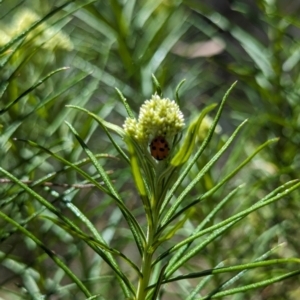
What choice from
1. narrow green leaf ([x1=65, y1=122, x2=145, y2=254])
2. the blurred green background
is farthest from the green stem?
the blurred green background

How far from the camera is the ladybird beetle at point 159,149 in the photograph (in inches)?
13.7

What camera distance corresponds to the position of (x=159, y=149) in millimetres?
348

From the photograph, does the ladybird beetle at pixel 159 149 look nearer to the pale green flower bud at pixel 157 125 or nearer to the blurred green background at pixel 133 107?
the pale green flower bud at pixel 157 125

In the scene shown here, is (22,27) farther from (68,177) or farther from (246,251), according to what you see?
(246,251)

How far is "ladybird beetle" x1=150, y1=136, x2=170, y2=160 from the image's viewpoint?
35cm

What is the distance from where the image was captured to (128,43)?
2.45 feet

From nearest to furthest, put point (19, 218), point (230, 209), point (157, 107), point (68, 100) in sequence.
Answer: point (157, 107) → point (19, 218) → point (68, 100) → point (230, 209)

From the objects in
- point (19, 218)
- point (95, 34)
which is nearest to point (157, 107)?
point (19, 218)

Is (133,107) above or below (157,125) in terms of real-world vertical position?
above

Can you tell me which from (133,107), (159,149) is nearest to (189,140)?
(159,149)

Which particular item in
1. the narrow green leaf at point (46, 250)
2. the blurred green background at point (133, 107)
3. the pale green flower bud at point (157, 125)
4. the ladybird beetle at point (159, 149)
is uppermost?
the blurred green background at point (133, 107)

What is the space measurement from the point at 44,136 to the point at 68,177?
0.05 meters

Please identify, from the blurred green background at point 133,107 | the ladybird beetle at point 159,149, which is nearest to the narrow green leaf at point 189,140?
the ladybird beetle at point 159,149

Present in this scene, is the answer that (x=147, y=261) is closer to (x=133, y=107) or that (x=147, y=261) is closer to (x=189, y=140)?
(x=189, y=140)
